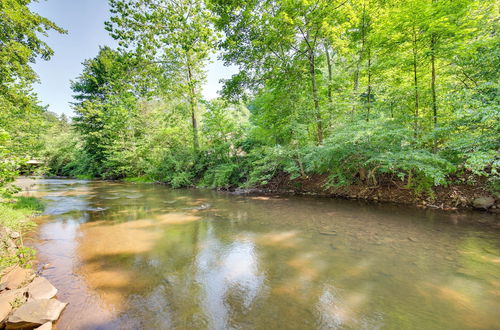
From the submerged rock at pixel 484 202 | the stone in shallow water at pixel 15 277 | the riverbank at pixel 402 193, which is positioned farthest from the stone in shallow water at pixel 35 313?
the submerged rock at pixel 484 202

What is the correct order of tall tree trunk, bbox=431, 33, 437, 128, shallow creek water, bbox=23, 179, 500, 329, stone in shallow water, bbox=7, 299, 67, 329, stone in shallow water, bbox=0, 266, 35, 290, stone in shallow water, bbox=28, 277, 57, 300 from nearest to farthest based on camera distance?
stone in shallow water, bbox=7, 299, 67, 329
shallow creek water, bbox=23, 179, 500, 329
stone in shallow water, bbox=28, 277, 57, 300
stone in shallow water, bbox=0, 266, 35, 290
tall tree trunk, bbox=431, 33, 437, 128

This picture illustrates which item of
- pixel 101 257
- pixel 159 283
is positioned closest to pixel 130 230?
pixel 101 257

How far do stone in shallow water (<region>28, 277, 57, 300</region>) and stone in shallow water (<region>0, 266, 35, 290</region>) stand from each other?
0.21 metres

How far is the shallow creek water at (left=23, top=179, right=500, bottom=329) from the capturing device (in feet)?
8.73

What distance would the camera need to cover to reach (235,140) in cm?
1389

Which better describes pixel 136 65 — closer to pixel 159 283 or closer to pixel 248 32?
pixel 248 32

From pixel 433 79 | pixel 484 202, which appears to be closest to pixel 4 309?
pixel 484 202

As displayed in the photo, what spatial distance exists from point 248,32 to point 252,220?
26.8ft

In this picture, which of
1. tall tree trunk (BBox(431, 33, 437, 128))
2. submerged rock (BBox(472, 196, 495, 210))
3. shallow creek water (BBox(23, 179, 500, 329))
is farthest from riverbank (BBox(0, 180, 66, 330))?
tall tree trunk (BBox(431, 33, 437, 128))

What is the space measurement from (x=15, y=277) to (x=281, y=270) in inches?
161

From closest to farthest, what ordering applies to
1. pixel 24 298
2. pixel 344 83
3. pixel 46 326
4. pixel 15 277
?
pixel 46 326 → pixel 24 298 → pixel 15 277 → pixel 344 83

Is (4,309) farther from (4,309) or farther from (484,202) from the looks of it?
(484,202)

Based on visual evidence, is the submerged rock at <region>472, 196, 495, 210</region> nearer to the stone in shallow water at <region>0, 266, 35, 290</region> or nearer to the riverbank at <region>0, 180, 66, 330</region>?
the riverbank at <region>0, 180, 66, 330</region>

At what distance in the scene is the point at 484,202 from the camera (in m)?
6.48
